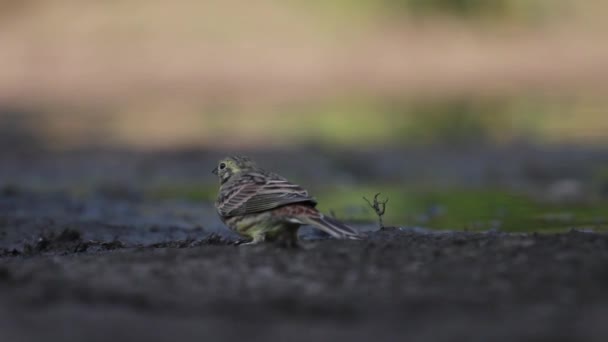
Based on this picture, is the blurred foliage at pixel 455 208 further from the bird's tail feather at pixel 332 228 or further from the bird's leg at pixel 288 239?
the bird's tail feather at pixel 332 228

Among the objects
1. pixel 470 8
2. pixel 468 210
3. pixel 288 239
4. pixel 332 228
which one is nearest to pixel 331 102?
pixel 470 8

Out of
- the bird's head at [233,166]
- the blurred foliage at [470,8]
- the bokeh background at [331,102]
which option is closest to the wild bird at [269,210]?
the bird's head at [233,166]

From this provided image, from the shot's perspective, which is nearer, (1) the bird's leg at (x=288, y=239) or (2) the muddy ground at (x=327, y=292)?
(2) the muddy ground at (x=327, y=292)

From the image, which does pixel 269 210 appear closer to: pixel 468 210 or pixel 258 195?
pixel 258 195

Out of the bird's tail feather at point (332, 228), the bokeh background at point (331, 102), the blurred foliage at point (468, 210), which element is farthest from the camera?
the bokeh background at point (331, 102)

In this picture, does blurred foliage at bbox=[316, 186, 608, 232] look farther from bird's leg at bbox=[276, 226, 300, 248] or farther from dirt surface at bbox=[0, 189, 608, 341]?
dirt surface at bbox=[0, 189, 608, 341]

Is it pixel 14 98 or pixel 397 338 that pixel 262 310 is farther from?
pixel 14 98

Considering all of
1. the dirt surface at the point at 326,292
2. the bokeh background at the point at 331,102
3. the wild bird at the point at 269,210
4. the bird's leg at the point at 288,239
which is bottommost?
the dirt surface at the point at 326,292
